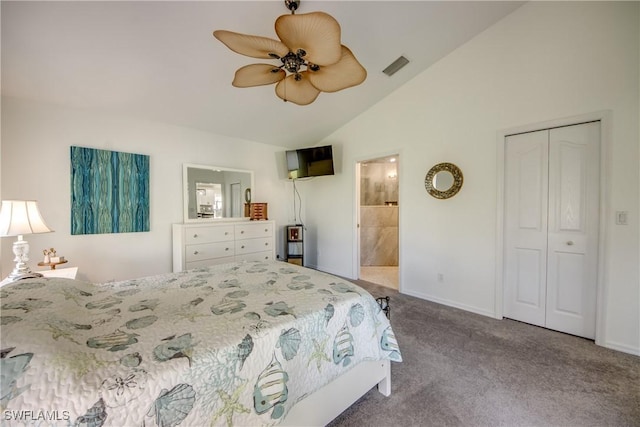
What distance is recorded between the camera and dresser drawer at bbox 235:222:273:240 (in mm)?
3672

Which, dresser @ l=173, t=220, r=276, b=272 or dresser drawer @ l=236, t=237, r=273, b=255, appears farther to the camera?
dresser drawer @ l=236, t=237, r=273, b=255

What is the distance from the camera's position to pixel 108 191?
2848mm

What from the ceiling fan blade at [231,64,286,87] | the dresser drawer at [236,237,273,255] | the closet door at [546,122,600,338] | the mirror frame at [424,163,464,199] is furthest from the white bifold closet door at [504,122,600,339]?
the dresser drawer at [236,237,273,255]

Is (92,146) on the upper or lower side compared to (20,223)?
upper

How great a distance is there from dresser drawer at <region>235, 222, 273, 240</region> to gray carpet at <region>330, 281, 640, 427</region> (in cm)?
241

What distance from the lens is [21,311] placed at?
3.13ft

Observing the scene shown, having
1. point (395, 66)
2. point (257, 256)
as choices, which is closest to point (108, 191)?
point (257, 256)

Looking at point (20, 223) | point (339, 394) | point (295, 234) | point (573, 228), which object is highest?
point (20, 223)

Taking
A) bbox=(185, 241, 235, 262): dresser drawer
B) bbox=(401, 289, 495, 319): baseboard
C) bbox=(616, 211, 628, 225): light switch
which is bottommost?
bbox=(401, 289, 495, 319): baseboard

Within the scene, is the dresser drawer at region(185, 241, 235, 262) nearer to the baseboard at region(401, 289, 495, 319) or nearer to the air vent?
the baseboard at region(401, 289, 495, 319)

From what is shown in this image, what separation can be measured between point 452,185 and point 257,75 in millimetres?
2512

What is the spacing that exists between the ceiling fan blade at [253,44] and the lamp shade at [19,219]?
6.43 ft

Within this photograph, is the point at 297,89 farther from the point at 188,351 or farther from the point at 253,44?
the point at 188,351

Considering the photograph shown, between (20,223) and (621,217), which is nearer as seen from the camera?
(20,223)
